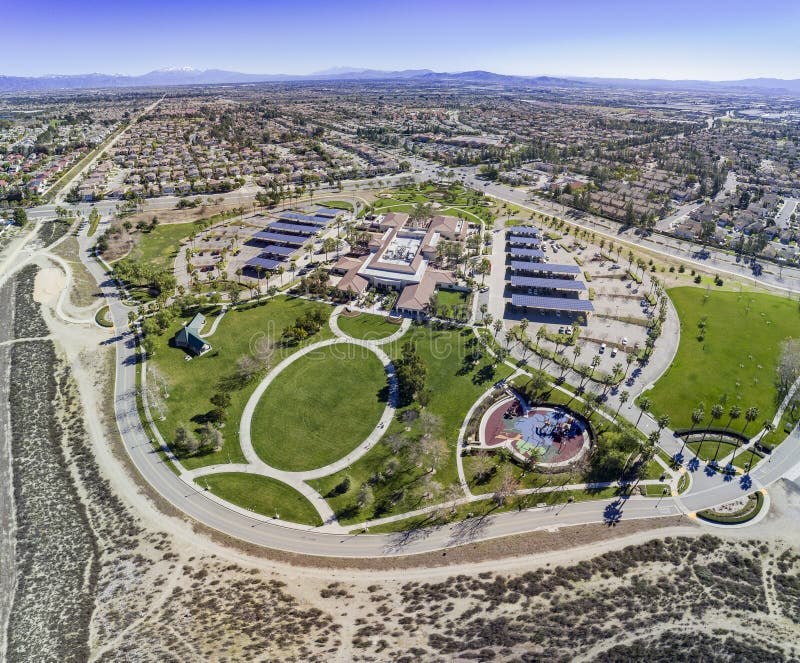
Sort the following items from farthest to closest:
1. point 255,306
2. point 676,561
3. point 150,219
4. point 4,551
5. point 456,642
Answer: point 150,219, point 255,306, point 4,551, point 676,561, point 456,642

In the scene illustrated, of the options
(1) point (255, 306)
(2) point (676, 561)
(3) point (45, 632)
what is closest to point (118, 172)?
(1) point (255, 306)

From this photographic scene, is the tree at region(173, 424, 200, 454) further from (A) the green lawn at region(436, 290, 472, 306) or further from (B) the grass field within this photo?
(B) the grass field

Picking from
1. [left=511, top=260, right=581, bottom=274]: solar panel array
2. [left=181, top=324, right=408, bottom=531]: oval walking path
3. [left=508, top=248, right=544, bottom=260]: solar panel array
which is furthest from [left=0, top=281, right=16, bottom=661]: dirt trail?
[left=508, top=248, right=544, bottom=260]: solar panel array

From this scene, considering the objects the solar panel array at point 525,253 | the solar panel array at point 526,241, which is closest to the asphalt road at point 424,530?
the solar panel array at point 525,253

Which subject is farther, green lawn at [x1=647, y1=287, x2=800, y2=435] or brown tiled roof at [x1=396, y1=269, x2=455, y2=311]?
brown tiled roof at [x1=396, y1=269, x2=455, y2=311]

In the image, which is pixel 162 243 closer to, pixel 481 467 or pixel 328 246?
pixel 328 246

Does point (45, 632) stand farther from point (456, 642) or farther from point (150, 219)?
point (150, 219)
